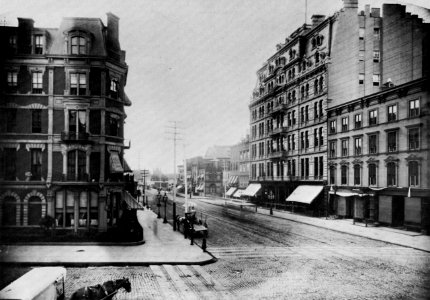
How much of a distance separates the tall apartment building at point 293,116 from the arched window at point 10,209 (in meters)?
28.2

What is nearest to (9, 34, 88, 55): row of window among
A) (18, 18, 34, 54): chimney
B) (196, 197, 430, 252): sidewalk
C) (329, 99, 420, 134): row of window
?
(18, 18, 34, 54): chimney

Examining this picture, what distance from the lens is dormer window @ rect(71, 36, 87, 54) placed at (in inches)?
1026

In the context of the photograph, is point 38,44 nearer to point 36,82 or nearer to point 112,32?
point 36,82

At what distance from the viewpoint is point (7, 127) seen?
25453 mm

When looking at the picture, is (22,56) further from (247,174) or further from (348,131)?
(247,174)

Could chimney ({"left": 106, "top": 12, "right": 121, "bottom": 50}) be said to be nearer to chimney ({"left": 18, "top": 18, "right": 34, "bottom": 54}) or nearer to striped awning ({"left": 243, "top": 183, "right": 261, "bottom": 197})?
chimney ({"left": 18, "top": 18, "right": 34, "bottom": 54})

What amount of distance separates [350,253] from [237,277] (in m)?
8.46

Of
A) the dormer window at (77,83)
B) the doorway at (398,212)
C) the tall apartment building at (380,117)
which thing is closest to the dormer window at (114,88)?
the dormer window at (77,83)

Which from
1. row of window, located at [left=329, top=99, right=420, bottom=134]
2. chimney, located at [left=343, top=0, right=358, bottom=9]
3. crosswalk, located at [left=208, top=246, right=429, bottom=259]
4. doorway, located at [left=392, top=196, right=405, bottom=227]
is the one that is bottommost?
crosswalk, located at [left=208, top=246, right=429, bottom=259]

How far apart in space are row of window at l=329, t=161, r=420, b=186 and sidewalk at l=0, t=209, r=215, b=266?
18135 millimetres

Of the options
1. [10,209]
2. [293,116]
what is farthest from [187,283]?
[293,116]

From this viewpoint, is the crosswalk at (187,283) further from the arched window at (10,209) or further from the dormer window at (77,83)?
the dormer window at (77,83)

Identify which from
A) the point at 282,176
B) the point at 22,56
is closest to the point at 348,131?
the point at 282,176

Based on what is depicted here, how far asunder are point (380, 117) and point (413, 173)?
621 centimetres
